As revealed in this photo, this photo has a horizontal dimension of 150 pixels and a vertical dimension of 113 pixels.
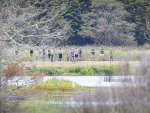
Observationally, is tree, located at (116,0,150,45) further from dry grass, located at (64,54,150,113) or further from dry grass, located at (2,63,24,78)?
dry grass, located at (64,54,150,113)

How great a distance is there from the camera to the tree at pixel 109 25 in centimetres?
4428

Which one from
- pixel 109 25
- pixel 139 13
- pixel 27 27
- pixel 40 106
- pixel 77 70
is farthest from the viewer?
pixel 139 13

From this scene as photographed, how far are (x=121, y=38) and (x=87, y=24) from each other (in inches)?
340

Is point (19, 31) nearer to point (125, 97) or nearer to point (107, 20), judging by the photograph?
point (125, 97)

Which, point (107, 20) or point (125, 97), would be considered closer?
point (125, 97)

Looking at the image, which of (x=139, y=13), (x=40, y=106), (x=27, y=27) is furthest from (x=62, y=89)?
(x=139, y=13)

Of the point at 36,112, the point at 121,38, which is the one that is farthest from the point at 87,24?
the point at 36,112

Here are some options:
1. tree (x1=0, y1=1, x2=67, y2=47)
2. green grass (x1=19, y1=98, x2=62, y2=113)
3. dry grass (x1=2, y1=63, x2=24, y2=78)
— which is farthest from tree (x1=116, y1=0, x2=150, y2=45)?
dry grass (x1=2, y1=63, x2=24, y2=78)

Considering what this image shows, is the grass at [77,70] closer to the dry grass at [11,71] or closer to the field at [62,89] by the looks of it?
the field at [62,89]

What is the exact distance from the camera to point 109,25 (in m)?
43.7

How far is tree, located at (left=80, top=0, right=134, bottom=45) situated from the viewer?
1743 inches

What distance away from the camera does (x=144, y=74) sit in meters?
4.75

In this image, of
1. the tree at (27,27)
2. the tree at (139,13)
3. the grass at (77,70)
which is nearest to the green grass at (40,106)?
the tree at (27,27)

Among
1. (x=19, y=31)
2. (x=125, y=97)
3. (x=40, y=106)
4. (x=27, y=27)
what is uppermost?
(x=27, y=27)
